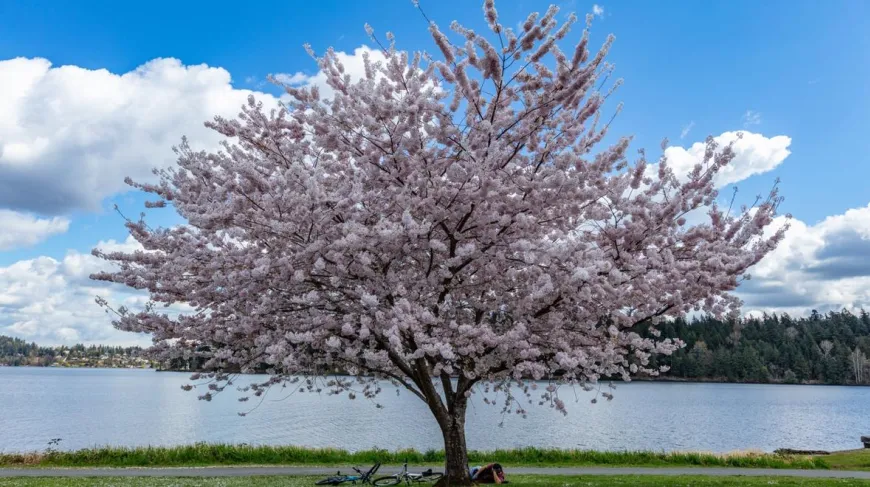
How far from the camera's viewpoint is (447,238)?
10.8 metres

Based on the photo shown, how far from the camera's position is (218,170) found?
10.4 m

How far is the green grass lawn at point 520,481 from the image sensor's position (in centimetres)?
1473

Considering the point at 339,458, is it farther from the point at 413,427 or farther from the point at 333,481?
the point at 413,427

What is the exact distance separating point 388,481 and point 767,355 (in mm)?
134439

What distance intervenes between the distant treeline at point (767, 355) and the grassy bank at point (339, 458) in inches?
4201

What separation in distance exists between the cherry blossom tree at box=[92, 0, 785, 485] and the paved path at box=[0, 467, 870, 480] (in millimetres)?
8430

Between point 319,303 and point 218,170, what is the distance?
9.53 feet

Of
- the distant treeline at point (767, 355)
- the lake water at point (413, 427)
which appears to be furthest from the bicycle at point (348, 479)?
the distant treeline at point (767, 355)

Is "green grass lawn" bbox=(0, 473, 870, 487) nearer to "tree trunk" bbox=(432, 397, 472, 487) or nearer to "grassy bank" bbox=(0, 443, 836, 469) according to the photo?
"tree trunk" bbox=(432, 397, 472, 487)

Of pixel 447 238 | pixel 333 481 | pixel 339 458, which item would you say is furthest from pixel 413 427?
pixel 447 238

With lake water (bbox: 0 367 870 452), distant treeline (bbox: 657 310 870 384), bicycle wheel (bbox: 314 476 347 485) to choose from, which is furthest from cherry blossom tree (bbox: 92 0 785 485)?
distant treeline (bbox: 657 310 870 384)

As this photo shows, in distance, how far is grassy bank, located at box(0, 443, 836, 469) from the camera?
67.1 ft

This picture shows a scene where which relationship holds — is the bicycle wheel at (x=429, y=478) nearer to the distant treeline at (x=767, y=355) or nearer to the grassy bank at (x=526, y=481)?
the grassy bank at (x=526, y=481)

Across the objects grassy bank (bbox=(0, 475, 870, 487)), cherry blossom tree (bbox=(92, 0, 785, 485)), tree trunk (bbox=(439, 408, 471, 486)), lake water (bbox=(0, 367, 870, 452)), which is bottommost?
lake water (bbox=(0, 367, 870, 452))
